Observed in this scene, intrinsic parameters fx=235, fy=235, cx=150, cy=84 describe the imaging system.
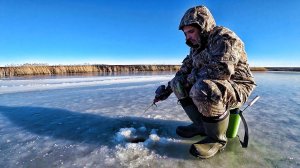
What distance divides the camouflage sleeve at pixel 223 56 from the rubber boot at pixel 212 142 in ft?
1.35

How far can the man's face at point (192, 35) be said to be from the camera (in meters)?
2.29

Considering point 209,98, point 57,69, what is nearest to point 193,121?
point 209,98

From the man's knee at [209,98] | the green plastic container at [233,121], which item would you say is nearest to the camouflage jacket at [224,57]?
the man's knee at [209,98]

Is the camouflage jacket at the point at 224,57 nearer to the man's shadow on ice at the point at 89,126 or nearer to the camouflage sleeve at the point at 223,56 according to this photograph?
the camouflage sleeve at the point at 223,56

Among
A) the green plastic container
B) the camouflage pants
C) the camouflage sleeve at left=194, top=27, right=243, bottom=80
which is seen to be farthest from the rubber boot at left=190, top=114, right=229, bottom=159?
the camouflage sleeve at left=194, top=27, right=243, bottom=80

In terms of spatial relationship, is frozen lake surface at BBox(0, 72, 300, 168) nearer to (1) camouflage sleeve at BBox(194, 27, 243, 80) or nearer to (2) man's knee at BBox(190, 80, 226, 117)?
(2) man's knee at BBox(190, 80, 226, 117)

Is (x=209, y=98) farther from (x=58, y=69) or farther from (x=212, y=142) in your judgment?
(x=58, y=69)

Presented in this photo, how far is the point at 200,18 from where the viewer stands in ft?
7.27

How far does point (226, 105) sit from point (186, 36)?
2.70 ft

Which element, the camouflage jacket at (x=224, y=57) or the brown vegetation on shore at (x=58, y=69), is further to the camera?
the brown vegetation on shore at (x=58, y=69)

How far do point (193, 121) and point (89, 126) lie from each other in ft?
4.31

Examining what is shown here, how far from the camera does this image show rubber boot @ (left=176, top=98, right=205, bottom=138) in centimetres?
244

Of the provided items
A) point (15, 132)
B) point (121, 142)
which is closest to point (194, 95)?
point (121, 142)

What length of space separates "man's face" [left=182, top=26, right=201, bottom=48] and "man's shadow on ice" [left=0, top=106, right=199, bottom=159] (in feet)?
3.29
